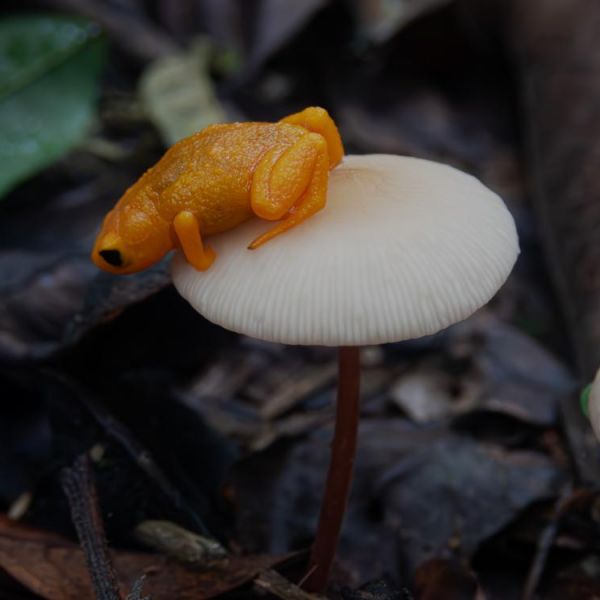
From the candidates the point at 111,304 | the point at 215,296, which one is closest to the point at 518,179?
the point at 111,304

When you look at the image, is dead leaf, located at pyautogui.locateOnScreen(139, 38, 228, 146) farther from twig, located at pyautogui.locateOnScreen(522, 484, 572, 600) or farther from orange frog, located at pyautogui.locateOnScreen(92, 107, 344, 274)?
twig, located at pyautogui.locateOnScreen(522, 484, 572, 600)

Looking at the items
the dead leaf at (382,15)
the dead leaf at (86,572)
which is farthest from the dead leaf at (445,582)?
the dead leaf at (382,15)

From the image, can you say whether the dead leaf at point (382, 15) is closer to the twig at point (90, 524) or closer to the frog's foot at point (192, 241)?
the frog's foot at point (192, 241)

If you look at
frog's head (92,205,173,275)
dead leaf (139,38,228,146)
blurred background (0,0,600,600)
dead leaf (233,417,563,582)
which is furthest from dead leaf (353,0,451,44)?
frog's head (92,205,173,275)

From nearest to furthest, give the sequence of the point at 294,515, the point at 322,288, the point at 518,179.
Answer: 1. the point at 322,288
2. the point at 294,515
3. the point at 518,179

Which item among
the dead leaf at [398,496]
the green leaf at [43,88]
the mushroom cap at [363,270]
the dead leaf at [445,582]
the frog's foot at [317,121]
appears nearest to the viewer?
the mushroom cap at [363,270]

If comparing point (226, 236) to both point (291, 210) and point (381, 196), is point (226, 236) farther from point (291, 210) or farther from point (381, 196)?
point (381, 196)

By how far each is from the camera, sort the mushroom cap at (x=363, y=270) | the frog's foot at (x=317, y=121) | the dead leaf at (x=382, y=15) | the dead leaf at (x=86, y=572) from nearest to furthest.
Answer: the mushroom cap at (x=363, y=270), the frog's foot at (x=317, y=121), the dead leaf at (x=86, y=572), the dead leaf at (x=382, y=15)

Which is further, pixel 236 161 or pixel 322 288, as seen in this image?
pixel 236 161
